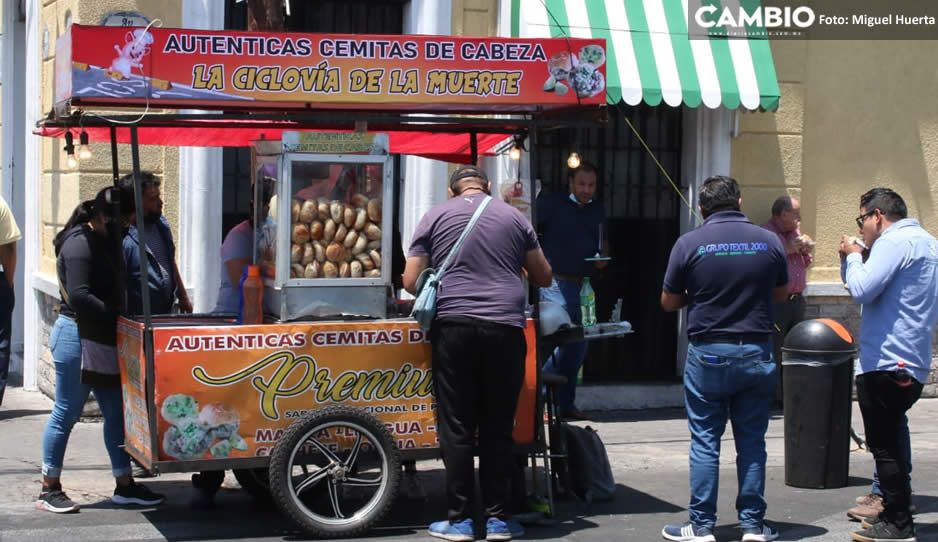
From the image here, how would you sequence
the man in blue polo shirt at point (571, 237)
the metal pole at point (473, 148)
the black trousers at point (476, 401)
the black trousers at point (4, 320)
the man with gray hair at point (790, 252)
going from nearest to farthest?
the black trousers at point (476, 401)
the metal pole at point (473, 148)
the black trousers at point (4, 320)
the man in blue polo shirt at point (571, 237)
the man with gray hair at point (790, 252)

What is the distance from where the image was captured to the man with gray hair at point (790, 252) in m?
10.5

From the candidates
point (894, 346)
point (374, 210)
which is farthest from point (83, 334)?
point (894, 346)

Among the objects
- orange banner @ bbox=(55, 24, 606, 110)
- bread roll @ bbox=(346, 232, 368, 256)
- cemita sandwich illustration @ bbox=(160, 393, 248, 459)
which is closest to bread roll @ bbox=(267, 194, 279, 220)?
bread roll @ bbox=(346, 232, 368, 256)

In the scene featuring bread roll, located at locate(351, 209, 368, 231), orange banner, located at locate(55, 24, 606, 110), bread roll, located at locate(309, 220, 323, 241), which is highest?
orange banner, located at locate(55, 24, 606, 110)

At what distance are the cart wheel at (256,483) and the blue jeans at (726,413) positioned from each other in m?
2.27

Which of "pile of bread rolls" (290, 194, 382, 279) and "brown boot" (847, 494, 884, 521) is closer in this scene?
"pile of bread rolls" (290, 194, 382, 279)

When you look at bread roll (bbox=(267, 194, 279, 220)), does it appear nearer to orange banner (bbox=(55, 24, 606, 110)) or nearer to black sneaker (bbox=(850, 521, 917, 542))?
orange banner (bbox=(55, 24, 606, 110))

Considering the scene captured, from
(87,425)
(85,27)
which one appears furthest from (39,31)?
(85,27)

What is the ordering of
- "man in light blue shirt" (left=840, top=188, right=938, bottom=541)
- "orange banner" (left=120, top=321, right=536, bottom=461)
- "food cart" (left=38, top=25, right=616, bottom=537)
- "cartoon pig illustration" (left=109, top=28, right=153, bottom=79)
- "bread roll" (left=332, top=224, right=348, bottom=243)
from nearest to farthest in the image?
Result: "cartoon pig illustration" (left=109, top=28, right=153, bottom=79) < "food cart" (left=38, top=25, right=616, bottom=537) < "orange banner" (left=120, top=321, right=536, bottom=461) < "man in light blue shirt" (left=840, top=188, right=938, bottom=541) < "bread roll" (left=332, top=224, right=348, bottom=243)

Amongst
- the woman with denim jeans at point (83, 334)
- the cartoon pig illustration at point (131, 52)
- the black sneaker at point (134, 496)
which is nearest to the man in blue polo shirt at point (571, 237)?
the black sneaker at point (134, 496)

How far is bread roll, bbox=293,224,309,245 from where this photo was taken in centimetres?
682

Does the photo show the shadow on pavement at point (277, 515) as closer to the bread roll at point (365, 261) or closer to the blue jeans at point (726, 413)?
the blue jeans at point (726, 413)

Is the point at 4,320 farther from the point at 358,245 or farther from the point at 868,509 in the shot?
the point at 868,509

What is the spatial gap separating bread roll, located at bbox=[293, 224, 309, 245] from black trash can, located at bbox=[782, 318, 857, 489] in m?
3.02
